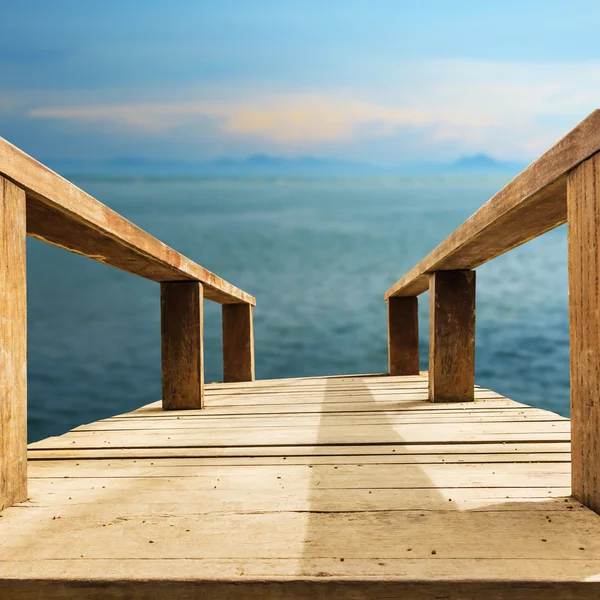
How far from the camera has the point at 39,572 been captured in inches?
41.1

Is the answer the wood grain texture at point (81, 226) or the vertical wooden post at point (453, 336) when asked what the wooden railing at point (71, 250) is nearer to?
the wood grain texture at point (81, 226)

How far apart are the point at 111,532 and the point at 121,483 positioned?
0.43m

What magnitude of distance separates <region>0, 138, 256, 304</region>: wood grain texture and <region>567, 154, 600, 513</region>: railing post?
1.44 metres

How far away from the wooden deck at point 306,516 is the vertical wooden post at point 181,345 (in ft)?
2.59

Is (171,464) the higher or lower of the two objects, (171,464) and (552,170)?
the lower

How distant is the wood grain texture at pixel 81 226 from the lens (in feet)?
4.93

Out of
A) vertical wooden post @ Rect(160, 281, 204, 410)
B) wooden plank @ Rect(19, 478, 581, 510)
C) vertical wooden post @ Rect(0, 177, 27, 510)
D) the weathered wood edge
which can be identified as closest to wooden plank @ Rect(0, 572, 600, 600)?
the weathered wood edge

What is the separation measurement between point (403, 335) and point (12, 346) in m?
4.49

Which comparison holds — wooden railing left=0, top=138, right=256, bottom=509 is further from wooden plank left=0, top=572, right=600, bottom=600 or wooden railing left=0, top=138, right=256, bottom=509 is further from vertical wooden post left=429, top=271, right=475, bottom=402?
vertical wooden post left=429, top=271, right=475, bottom=402

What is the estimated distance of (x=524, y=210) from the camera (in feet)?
6.09

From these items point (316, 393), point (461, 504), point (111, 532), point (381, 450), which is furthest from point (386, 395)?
point (111, 532)

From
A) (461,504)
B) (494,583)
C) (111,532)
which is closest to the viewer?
(494,583)

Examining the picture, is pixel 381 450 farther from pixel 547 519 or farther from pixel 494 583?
pixel 494 583

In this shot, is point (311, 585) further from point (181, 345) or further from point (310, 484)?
point (181, 345)
